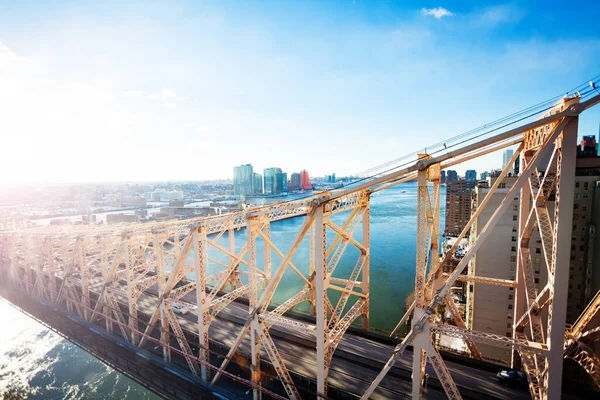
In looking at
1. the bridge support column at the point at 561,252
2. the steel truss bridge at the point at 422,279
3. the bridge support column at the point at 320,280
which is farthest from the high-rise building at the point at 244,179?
the bridge support column at the point at 561,252

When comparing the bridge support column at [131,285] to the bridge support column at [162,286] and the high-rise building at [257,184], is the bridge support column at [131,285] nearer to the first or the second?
the bridge support column at [162,286]

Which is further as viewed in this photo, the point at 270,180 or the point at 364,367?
the point at 270,180

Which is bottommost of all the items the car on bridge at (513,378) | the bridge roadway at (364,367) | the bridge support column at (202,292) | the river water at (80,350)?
the river water at (80,350)

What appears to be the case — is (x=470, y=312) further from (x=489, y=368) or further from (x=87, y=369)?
(x=87, y=369)

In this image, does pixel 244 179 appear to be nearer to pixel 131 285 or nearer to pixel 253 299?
pixel 131 285

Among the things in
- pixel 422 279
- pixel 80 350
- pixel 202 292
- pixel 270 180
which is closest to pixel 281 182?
pixel 270 180

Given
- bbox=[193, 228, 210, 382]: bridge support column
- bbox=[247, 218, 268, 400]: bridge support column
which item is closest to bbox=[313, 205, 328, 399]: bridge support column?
bbox=[247, 218, 268, 400]: bridge support column
